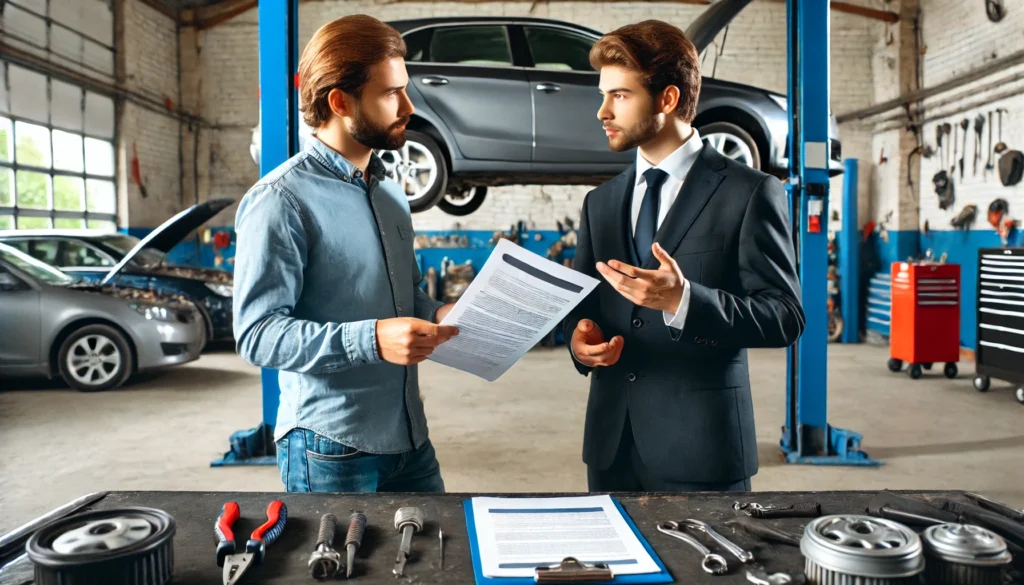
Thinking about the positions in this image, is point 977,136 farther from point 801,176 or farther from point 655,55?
point 655,55

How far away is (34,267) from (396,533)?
16.3 feet

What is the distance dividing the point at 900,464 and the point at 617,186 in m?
2.88

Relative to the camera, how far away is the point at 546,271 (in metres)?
1.23

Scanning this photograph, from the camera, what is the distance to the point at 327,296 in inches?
51.1

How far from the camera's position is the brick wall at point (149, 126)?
6.88 m

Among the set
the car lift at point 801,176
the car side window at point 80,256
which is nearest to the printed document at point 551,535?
the car lift at point 801,176

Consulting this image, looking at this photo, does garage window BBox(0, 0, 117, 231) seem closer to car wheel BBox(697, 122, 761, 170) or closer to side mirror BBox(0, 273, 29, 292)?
side mirror BBox(0, 273, 29, 292)

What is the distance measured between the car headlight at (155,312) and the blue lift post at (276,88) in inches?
82.2

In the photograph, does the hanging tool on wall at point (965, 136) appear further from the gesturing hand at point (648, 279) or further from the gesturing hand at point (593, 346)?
the gesturing hand at point (648, 279)

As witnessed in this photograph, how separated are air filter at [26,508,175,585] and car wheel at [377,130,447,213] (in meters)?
2.98

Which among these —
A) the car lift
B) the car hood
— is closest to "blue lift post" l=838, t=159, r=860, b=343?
the car lift

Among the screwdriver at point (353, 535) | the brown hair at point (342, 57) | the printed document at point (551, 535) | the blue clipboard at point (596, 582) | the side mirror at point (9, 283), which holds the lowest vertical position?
the blue clipboard at point (596, 582)

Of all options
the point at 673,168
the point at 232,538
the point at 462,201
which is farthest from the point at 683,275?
the point at 462,201

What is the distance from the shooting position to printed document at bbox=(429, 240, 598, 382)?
120cm
